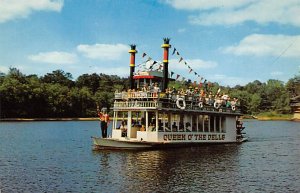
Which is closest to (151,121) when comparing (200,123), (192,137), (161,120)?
(161,120)

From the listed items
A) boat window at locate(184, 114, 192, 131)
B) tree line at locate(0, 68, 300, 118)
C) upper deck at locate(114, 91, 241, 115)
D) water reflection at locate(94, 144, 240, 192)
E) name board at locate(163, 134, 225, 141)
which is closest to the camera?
water reflection at locate(94, 144, 240, 192)

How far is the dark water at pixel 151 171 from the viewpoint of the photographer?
916 inches

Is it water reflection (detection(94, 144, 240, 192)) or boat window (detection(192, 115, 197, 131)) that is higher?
boat window (detection(192, 115, 197, 131))

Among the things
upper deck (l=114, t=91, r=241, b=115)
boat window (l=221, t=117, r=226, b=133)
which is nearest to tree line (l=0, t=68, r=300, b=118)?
boat window (l=221, t=117, r=226, b=133)

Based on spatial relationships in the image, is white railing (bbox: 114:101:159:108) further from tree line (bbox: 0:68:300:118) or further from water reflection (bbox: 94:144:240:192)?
tree line (bbox: 0:68:300:118)

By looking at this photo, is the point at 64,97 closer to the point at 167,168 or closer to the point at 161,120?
the point at 161,120

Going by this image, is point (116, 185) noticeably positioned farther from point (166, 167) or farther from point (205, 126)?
point (205, 126)

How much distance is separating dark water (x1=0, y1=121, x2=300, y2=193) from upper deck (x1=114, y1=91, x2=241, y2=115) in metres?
3.85

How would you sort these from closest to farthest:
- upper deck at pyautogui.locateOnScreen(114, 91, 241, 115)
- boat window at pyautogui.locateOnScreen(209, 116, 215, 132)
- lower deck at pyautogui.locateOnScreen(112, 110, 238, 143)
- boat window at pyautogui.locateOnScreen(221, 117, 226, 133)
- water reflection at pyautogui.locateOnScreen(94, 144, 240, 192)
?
Result: 1. water reflection at pyautogui.locateOnScreen(94, 144, 240, 192)
2. upper deck at pyautogui.locateOnScreen(114, 91, 241, 115)
3. lower deck at pyautogui.locateOnScreen(112, 110, 238, 143)
4. boat window at pyautogui.locateOnScreen(209, 116, 215, 132)
5. boat window at pyautogui.locateOnScreen(221, 117, 226, 133)

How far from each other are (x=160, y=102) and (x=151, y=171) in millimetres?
10005

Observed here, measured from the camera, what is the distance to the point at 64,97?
394 feet

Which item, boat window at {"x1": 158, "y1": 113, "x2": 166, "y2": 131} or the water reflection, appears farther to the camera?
boat window at {"x1": 158, "y1": 113, "x2": 166, "y2": 131}

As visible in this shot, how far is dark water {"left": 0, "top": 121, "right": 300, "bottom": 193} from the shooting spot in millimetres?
23278

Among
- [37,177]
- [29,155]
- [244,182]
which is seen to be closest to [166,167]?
[244,182]
